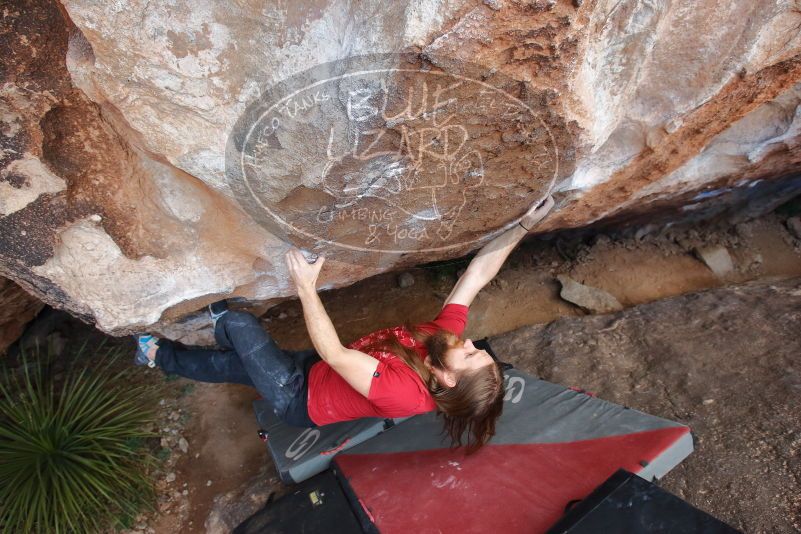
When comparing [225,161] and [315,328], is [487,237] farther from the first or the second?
[225,161]

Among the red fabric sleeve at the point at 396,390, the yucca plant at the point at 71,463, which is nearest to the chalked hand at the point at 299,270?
the red fabric sleeve at the point at 396,390

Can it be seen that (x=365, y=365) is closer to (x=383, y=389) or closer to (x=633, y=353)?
(x=383, y=389)

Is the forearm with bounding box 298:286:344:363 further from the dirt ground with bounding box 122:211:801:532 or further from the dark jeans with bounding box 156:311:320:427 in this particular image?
the dirt ground with bounding box 122:211:801:532

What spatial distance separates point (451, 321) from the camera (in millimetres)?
2398

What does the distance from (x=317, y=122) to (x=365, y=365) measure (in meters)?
0.86

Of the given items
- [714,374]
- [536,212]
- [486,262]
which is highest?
[536,212]

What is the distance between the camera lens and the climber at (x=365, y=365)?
198cm

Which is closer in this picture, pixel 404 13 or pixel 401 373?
pixel 404 13

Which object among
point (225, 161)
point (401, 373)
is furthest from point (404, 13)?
point (401, 373)

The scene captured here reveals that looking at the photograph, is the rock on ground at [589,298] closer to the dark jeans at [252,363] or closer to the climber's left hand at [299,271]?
the dark jeans at [252,363]

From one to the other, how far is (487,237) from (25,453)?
8.71 feet

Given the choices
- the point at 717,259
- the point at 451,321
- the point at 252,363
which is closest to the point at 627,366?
the point at 451,321

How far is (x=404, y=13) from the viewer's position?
1477 mm

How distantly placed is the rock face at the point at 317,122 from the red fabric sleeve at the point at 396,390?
0.60 m
